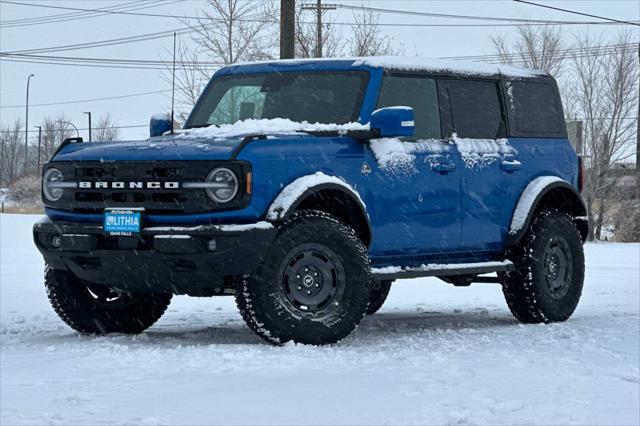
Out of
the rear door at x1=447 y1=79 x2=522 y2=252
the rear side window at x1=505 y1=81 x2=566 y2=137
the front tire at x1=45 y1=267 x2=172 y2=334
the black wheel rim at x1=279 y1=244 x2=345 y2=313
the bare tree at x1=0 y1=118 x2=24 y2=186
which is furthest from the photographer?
the bare tree at x1=0 y1=118 x2=24 y2=186

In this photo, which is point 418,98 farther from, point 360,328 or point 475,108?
point 360,328

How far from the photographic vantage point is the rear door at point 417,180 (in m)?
8.49

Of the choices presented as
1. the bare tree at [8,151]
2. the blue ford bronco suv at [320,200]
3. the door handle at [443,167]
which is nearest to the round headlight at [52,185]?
the blue ford bronco suv at [320,200]

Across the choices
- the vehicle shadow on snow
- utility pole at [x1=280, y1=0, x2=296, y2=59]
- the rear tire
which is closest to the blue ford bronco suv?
the vehicle shadow on snow

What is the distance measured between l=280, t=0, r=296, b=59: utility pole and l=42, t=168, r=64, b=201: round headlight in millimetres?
10803

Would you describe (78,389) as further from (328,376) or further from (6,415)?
(328,376)

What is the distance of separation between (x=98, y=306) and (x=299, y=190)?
2.08 meters

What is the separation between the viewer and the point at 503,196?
9664 millimetres

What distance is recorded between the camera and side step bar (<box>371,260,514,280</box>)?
27.9ft

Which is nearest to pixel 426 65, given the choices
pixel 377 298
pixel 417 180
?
pixel 417 180

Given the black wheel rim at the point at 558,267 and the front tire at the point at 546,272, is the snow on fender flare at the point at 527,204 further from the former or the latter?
the black wheel rim at the point at 558,267

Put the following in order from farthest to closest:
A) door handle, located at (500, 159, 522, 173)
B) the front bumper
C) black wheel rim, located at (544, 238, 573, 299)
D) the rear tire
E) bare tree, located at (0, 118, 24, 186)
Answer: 1. bare tree, located at (0, 118, 24, 186)
2. the rear tire
3. black wheel rim, located at (544, 238, 573, 299)
4. door handle, located at (500, 159, 522, 173)
5. the front bumper

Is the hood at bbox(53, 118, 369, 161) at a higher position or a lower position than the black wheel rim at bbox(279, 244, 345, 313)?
higher

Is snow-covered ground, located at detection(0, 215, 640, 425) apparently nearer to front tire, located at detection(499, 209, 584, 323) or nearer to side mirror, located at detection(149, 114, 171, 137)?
front tire, located at detection(499, 209, 584, 323)
